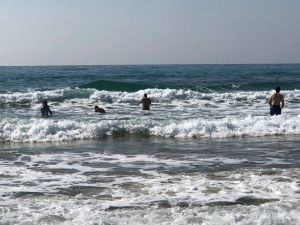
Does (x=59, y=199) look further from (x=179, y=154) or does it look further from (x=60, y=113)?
(x=60, y=113)

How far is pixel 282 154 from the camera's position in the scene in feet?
37.6

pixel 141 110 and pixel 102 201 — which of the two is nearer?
pixel 102 201

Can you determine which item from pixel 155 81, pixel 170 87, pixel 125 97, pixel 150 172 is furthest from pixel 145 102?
pixel 155 81

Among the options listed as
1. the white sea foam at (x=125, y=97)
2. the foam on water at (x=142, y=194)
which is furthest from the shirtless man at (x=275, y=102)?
the white sea foam at (x=125, y=97)

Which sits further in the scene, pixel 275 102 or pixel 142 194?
pixel 275 102

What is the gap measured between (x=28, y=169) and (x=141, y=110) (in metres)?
13.4

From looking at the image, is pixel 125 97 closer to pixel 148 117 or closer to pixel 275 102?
pixel 148 117

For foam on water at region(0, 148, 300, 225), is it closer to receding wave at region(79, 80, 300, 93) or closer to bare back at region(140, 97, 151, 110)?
bare back at region(140, 97, 151, 110)

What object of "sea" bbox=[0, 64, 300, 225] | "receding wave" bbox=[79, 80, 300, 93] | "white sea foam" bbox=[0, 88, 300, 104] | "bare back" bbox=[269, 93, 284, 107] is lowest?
"sea" bbox=[0, 64, 300, 225]

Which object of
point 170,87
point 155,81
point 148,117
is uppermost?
point 155,81

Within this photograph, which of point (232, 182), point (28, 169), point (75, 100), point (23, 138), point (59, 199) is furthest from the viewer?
point (75, 100)

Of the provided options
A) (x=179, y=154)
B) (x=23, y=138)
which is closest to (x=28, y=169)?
(x=179, y=154)

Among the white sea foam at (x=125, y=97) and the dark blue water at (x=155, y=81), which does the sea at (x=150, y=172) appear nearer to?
the white sea foam at (x=125, y=97)

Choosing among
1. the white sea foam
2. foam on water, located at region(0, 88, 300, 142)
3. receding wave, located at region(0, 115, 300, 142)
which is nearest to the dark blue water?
the white sea foam
